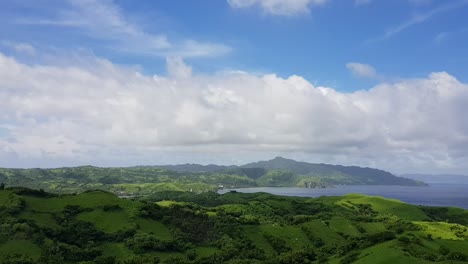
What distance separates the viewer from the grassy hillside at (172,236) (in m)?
89.3

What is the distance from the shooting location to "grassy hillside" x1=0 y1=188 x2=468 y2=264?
89312 mm

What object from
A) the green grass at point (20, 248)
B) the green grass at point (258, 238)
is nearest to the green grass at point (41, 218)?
the green grass at point (20, 248)

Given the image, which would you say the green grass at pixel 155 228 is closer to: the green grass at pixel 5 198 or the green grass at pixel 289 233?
the green grass at pixel 289 233

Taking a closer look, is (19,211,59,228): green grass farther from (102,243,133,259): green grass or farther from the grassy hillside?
(102,243,133,259): green grass

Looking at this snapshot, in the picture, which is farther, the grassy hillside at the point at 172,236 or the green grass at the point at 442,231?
the green grass at the point at 442,231

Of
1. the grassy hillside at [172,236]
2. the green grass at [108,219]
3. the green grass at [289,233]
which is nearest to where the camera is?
the grassy hillside at [172,236]

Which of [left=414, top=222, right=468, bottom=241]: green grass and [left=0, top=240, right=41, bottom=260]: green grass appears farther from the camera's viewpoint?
[left=414, top=222, right=468, bottom=241]: green grass

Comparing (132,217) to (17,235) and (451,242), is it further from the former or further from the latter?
(451,242)

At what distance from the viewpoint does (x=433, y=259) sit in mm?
71750

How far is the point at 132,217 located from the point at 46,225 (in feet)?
79.5

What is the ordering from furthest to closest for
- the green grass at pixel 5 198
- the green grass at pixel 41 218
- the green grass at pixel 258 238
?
the green grass at pixel 258 238 < the green grass at pixel 5 198 < the green grass at pixel 41 218

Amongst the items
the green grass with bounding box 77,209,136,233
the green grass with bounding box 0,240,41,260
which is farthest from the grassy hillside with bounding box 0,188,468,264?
the green grass with bounding box 0,240,41,260

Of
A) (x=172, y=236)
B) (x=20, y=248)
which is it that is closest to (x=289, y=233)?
(x=172, y=236)

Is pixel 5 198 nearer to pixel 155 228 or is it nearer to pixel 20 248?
pixel 20 248
